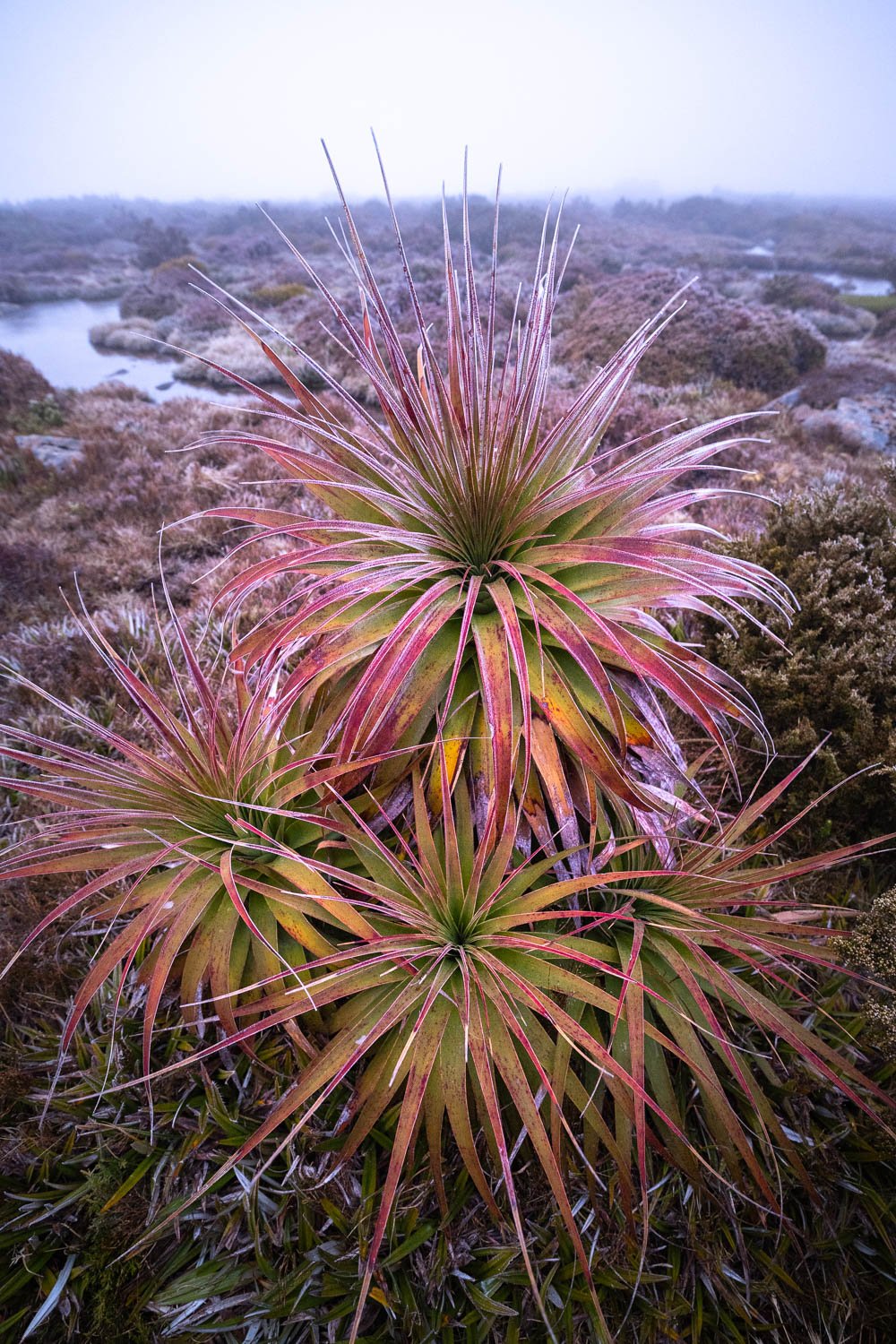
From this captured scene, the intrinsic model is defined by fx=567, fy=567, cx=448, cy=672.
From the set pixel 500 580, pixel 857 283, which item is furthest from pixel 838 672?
pixel 857 283

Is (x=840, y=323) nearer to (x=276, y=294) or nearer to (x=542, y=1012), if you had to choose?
(x=276, y=294)

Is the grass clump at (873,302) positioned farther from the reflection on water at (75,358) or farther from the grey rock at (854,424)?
the reflection on water at (75,358)

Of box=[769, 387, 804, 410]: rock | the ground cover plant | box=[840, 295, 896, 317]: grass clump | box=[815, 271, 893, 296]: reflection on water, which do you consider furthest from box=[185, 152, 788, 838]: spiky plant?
box=[815, 271, 893, 296]: reflection on water

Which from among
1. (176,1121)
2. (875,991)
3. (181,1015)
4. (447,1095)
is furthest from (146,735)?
(875,991)

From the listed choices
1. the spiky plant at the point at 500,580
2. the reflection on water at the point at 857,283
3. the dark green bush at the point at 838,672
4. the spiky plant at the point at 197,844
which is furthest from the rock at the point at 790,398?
the reflection on water at the point at 857,283

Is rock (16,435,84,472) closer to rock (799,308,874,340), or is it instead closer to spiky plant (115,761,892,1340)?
spiky plant (115,761,892,1340)

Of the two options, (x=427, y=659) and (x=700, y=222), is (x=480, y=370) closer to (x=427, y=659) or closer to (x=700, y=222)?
(x=427, y=659)
